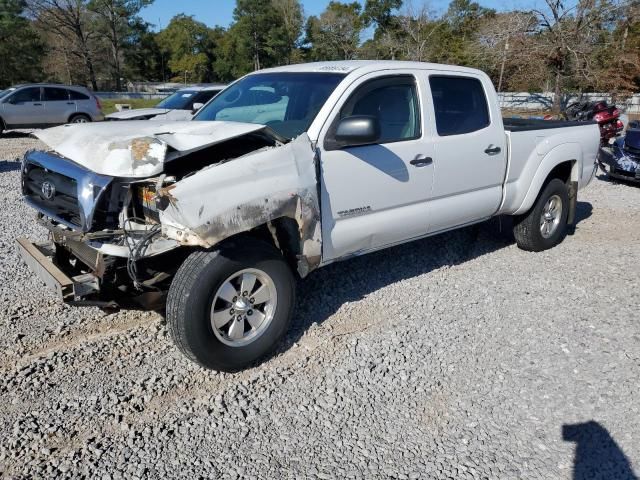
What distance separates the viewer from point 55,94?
17.6m

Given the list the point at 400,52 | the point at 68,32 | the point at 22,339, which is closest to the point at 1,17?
the point at 68,32

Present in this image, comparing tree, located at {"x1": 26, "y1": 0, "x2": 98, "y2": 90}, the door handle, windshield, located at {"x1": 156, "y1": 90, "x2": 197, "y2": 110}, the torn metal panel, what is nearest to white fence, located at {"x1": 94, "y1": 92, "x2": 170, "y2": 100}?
tree, located at {"x1": 26, "y1": 0, "x2": 98, "y2": 90}

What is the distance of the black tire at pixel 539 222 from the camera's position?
5.82 meters

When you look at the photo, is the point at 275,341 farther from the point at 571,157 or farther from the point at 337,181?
the point at 571,157

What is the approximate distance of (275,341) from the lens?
370cm

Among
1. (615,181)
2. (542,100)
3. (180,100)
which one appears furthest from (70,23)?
(615,181)

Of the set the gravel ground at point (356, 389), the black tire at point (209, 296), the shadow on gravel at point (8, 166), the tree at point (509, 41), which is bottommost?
the gravel ground at point (356, 389)

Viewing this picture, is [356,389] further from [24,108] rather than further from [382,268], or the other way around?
Result: [24,108]

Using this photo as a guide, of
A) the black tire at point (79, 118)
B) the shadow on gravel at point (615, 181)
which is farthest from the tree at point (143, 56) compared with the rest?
the shadow on gravel at point (615, 181)

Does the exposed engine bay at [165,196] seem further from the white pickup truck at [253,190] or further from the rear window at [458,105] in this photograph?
the rear window at [458,105]

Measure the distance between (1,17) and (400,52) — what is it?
32.5 metres

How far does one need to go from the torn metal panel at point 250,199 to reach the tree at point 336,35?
52.4 m

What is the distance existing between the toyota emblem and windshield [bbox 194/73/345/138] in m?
1.50

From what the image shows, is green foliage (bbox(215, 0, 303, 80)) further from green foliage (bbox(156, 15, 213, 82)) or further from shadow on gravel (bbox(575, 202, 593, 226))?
shadow on gravel (bbox(575, 202, 593, 226))
